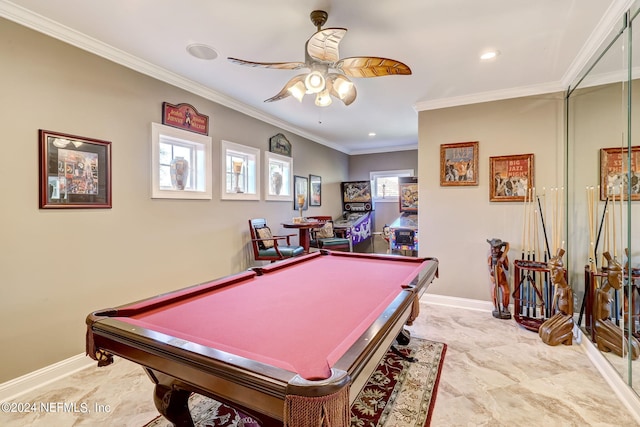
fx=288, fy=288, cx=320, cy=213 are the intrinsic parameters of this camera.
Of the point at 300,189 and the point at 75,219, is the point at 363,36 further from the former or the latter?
the point at 300,189

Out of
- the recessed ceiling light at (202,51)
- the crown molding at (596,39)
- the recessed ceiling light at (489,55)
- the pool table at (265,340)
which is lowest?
the pool table at (265,340)

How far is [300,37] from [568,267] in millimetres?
3458

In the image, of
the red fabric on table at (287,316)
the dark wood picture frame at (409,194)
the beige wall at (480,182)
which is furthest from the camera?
the dark wood picture frame at (409,194)

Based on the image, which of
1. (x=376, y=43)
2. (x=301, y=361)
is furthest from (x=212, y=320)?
(x=376, y=43)

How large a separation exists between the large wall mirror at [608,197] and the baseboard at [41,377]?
3.95 m

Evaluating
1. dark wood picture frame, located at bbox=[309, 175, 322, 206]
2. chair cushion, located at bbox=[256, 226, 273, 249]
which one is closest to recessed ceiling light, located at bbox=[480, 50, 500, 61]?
chair cushion, located at bbox=[256, 226, 273, 249]

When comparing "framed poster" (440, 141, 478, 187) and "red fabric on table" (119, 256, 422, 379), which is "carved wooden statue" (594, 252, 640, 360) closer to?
A: "framed poster" (440, 141, 478, 187)

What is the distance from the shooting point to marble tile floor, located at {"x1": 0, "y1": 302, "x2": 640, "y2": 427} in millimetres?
1710

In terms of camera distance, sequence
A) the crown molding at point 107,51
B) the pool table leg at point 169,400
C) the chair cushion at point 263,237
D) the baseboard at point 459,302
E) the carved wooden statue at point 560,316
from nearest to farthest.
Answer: the pool table leg at point 169,400
the crown molding at point 107,51
the carved wooden statue at point 560,316
the baseboard at point 459,302
the chair cushion at point 263,237

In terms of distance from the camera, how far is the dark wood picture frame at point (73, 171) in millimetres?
2121

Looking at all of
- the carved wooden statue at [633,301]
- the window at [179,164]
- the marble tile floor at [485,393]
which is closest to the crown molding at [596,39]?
the carved wooden statue at [633,301]

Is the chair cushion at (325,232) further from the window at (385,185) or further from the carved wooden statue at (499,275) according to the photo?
the carved wooden statue at (499,275)

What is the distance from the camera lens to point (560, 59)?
2615 millimetres

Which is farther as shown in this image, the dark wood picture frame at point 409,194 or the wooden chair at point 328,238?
the dark wood picture frame at point 409,194
